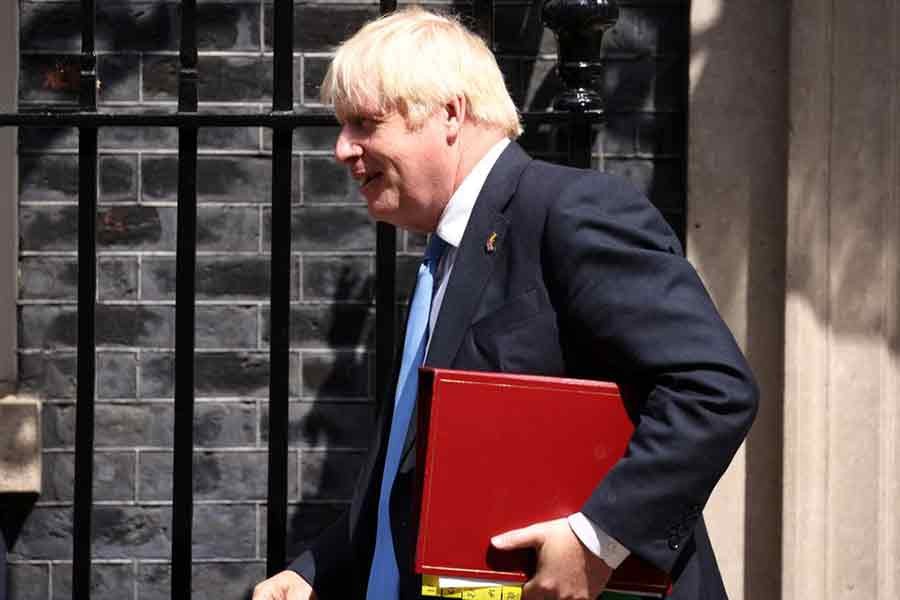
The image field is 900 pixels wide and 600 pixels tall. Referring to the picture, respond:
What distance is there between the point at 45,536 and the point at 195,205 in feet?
4.79

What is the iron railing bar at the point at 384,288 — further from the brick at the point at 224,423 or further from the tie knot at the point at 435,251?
the brick at the point at 224,423

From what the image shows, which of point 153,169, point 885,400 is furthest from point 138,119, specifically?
point 885,400

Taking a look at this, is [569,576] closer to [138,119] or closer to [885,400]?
[138,119]

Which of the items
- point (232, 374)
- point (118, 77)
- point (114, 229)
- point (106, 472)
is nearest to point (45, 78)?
point (118, 77)

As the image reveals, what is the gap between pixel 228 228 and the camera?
4.13 metres

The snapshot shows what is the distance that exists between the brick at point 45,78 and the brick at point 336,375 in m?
0.93

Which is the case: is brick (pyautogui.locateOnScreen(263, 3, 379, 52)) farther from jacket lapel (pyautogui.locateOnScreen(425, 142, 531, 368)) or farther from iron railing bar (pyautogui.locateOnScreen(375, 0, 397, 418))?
jacket lapel (pyautogui.locateOnScreen(425, 142, 531, 368))

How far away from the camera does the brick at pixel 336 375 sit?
413 centimetres

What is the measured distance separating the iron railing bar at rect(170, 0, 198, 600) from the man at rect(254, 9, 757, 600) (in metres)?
0.67

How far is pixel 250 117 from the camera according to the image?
3029 millimetres

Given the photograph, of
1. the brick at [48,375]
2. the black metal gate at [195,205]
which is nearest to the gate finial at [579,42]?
the black metal gate at [195,205]

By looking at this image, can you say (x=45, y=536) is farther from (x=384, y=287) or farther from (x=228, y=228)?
(x=384, y=287)

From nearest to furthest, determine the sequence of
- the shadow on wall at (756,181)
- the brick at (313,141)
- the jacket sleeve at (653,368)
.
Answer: the jacket sleeve at (653,368), the shadow on wall at (756,181), the brick at (313,141)

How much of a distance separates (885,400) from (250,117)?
179cm
